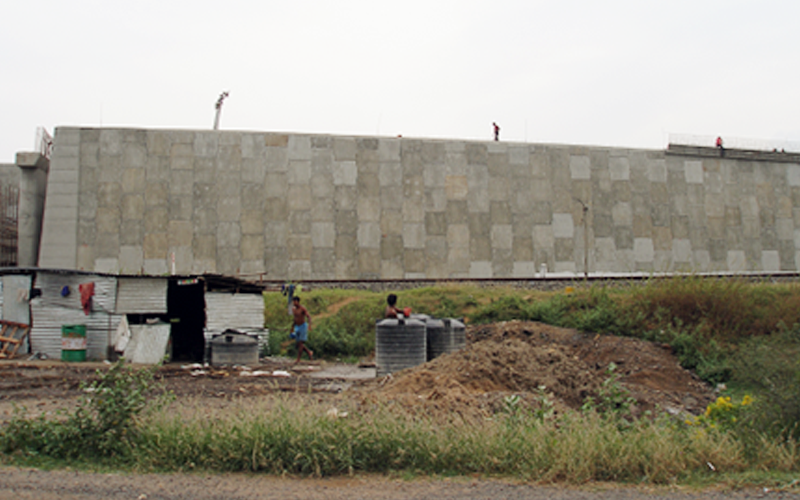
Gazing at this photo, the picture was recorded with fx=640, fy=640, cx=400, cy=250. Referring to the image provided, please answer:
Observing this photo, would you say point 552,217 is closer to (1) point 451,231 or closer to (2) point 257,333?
(1) point 451,231

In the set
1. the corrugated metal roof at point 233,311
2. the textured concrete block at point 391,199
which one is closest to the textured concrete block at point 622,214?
the textured concrete block at point 391,199

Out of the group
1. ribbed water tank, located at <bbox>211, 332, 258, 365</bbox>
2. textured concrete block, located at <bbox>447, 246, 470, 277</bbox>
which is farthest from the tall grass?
textured concrete block, located at <bbox>447, 246, 470, 277</bbox>

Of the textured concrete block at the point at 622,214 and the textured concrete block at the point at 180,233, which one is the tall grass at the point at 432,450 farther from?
the textured concrete block at the point at 622,214

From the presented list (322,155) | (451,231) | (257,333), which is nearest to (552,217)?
(451,231)

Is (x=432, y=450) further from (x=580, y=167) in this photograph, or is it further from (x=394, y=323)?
(x=580, y=167)

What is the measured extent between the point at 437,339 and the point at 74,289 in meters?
10.1

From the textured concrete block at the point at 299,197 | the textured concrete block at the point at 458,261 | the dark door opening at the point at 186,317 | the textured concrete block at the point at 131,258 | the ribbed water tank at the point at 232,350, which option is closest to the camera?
the ribbed water tank at the point at 232,350

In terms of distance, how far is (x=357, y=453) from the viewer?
6824mm

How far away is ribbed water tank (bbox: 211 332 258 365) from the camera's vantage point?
17469 mm

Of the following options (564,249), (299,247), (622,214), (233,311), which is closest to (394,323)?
(233,311)

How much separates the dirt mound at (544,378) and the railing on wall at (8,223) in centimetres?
2534

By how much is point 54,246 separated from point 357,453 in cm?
2685

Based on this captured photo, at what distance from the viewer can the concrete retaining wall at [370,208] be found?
1176 inches

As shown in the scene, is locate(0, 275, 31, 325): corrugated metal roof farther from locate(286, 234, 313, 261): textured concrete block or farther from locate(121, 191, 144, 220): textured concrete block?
locate(286, 234, 313, 261): textured concrete block
